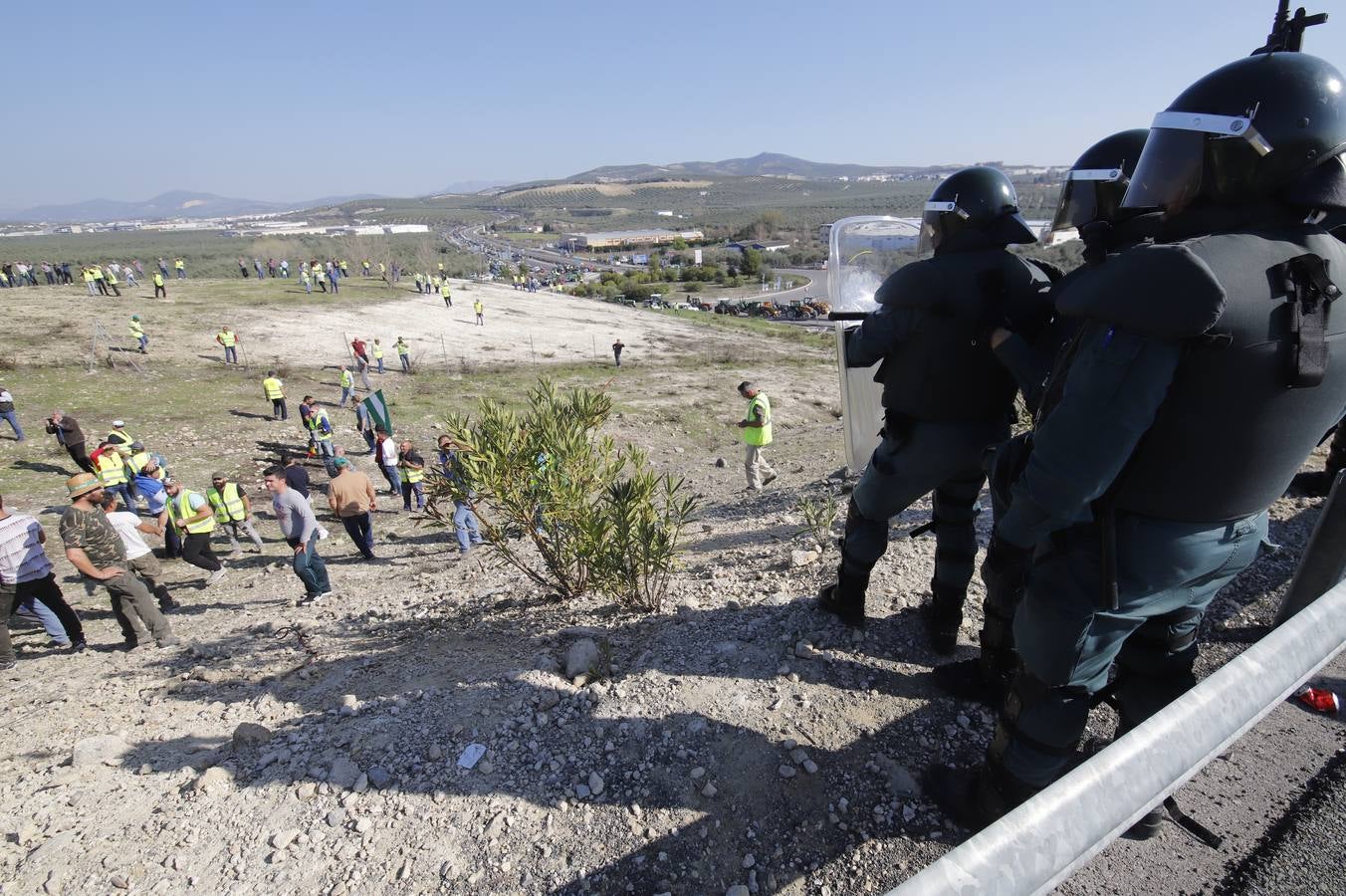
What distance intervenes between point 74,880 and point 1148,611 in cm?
399

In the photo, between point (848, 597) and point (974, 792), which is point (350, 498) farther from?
→ point (974, 792)

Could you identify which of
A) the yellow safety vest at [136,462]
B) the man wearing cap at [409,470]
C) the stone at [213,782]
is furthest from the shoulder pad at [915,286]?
the yellow safety vest at [136,462]

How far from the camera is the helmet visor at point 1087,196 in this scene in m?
2.61

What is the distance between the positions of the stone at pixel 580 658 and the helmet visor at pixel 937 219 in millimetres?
2659

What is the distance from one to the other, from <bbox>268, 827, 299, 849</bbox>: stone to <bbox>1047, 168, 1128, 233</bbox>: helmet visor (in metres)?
3.87

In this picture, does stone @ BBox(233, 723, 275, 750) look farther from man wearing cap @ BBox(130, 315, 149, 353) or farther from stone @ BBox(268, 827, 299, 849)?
man wearing cap @ BBox(130, 315, 149, 353)

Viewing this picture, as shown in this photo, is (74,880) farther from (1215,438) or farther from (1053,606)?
(1215,438)

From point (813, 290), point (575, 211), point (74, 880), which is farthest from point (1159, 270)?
point (575, 211)

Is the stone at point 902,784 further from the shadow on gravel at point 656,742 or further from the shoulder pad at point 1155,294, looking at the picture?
the shoulder pad at point 1155,294

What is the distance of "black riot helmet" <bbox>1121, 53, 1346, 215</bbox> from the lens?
5.27 feet

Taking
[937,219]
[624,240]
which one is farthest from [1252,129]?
[624,240]

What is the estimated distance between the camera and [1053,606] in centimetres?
196

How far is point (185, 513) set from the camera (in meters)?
7.94

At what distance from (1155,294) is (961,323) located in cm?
125
